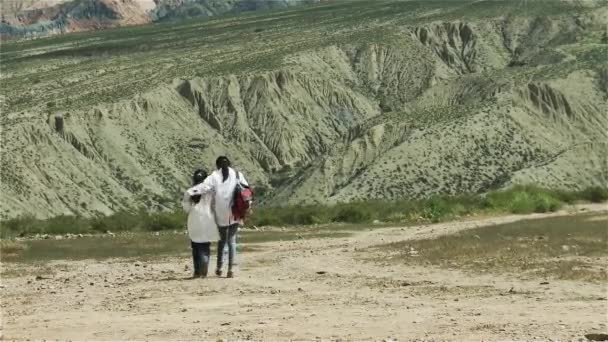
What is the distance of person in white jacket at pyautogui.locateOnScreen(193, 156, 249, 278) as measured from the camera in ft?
53.2

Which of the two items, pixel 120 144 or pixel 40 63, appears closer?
pixel 120 144

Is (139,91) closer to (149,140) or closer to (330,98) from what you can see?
(149,140)

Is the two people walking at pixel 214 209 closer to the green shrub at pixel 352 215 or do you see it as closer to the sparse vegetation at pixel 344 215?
the sparse vegetation at pixel 344 215

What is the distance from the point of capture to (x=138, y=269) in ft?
64.2

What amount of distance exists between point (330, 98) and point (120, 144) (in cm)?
1975

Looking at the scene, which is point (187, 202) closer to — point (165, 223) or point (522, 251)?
point (522, 251)

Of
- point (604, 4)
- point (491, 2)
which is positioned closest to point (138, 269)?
point (604, 4)

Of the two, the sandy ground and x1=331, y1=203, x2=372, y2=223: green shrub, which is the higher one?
the sandy ground

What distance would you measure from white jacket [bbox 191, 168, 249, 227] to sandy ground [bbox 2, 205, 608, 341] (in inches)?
36.7

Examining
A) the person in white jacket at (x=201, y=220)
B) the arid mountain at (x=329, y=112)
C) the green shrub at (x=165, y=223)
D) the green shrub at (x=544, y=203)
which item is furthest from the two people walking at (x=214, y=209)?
the arid mountain at (x=329, y=112)

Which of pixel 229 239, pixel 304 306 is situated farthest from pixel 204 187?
pixel 304 306

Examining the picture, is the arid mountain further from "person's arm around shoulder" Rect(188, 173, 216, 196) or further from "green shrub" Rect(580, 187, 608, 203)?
"person's arm around shoulder" Rect(188, 173, 216, 196)

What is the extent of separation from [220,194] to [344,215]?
2531 cm

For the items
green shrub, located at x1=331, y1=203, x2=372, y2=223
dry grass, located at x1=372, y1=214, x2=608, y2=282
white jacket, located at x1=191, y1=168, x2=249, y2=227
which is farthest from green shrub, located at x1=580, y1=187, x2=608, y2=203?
white jacket, located at x1=191, y1=168, x2=249, y2=227
